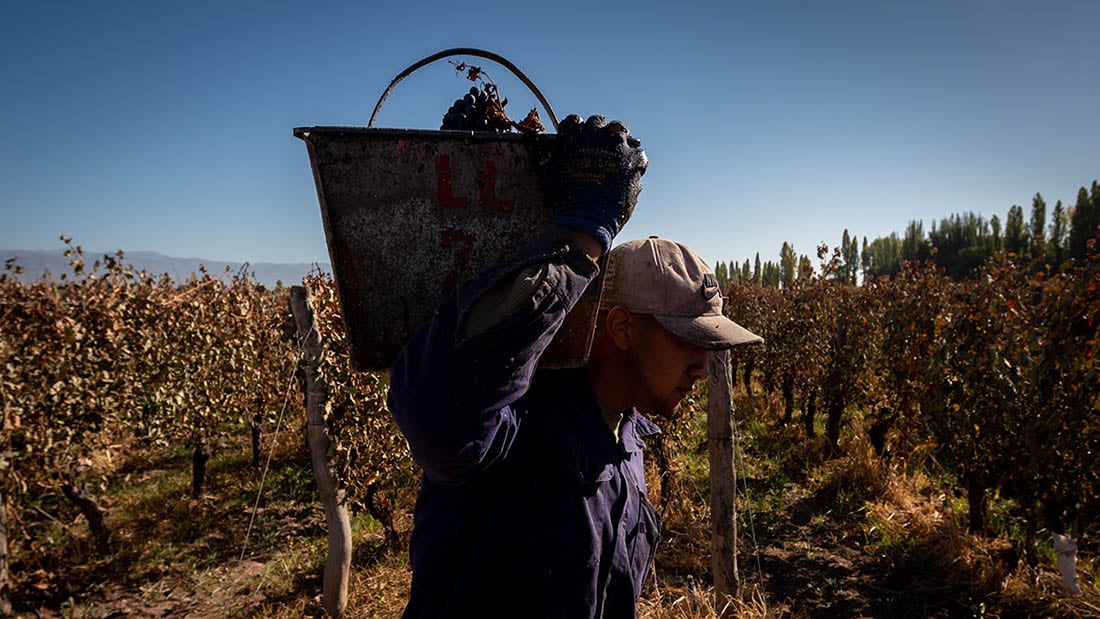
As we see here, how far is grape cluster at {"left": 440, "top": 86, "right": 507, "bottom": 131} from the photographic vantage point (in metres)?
1.29

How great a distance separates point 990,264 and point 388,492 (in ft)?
22.5

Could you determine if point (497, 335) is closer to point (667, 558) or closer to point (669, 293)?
point (669, 293)

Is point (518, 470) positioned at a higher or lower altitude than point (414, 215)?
lower

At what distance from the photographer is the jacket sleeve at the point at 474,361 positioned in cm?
86

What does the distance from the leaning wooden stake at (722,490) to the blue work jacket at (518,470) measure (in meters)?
2.47

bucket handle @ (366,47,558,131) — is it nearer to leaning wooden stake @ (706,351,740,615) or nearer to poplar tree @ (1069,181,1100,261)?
leaning wooden stake @ (706,351,740,615)

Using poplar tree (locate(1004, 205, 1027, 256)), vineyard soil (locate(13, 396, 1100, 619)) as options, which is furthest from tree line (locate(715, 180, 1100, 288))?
vineyard soil (locate(13, 396, 1100, 619))

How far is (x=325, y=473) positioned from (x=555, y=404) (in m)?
3.57

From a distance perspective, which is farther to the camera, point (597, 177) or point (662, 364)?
point (662, 364)

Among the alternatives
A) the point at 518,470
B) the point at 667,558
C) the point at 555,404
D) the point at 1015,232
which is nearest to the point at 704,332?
the point at 555,404

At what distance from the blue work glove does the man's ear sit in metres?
0.30

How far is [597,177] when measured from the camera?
1073 mm

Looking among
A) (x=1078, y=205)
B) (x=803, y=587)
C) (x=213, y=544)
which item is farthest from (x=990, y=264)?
(x=1078, y=205)

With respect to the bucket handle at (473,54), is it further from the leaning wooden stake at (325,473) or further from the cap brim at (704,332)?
the leaning wooden stake at (325,473)
